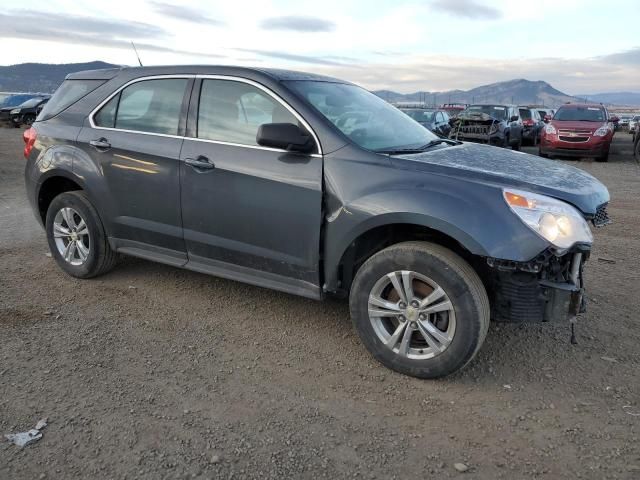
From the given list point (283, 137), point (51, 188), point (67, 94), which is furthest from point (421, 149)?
point (51, 188)


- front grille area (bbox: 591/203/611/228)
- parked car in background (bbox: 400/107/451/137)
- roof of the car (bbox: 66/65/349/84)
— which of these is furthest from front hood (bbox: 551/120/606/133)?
front grille area (bbox: 591/203/611/228)

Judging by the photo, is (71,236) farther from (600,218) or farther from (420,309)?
(600,218)

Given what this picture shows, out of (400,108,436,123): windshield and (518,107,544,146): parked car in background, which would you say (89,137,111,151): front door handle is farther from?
(518,107,544,146): parked car in background

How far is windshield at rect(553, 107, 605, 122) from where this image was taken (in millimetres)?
16486

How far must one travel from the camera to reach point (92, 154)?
4480 millimetres

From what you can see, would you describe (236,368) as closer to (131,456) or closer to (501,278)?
(131,456)

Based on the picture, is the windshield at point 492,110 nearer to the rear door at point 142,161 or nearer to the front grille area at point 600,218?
the front grille area at point 600,218

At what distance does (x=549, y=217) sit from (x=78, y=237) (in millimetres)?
3817

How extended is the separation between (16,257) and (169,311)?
2322mm

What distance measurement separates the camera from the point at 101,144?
14.5 ft

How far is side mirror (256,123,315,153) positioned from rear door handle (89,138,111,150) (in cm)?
158

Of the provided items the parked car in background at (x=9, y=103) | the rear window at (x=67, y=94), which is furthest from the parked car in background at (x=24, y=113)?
the rear window at (x=67, y=94)

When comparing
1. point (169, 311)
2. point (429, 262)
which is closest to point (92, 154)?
point (169, 311)

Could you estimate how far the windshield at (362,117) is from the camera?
12.2ft
